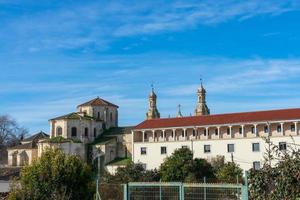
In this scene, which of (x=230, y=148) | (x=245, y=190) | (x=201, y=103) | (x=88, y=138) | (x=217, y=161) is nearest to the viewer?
(x=245, y=190)

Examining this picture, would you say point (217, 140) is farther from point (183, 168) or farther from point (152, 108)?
point (152, 108)

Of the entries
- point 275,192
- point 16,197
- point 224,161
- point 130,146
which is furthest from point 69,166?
point 130,146

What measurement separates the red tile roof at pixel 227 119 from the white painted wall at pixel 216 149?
2.53m

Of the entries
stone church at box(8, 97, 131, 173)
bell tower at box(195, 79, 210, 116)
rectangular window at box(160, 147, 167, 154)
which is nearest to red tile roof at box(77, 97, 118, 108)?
stone church at box(8, 97, 131, 173)

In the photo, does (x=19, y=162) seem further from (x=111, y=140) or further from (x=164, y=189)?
(x=164, y=189)

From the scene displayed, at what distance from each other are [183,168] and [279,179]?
47652 mm

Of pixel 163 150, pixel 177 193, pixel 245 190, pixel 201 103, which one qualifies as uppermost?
pixel 201 103

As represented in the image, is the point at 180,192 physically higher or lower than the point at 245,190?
lower

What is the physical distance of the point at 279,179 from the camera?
1323 cm

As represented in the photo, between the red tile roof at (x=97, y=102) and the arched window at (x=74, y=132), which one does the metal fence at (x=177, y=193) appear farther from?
the red tile roof at (x=97, y=102)

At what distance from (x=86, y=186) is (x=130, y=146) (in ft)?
195

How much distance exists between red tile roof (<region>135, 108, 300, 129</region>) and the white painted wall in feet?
8.29

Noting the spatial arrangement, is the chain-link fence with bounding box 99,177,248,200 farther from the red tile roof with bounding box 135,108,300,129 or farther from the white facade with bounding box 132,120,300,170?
the red tile roof with bounding box 135,108,300,129

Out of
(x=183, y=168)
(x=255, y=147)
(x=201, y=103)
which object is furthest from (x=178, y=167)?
(x=201, y=103)
